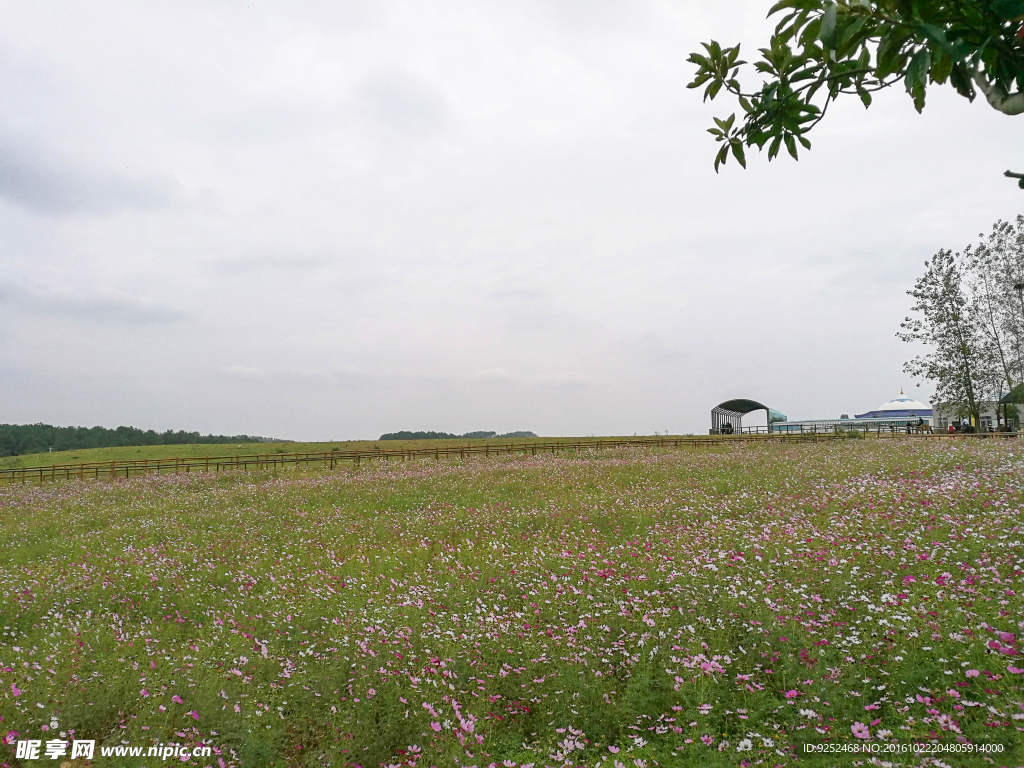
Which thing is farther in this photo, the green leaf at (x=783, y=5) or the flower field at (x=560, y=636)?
the flower field at (x=560, y=636)

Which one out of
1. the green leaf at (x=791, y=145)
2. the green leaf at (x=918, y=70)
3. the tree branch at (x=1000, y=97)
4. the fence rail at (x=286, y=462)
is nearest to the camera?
the green leaf at (x=918, y=70)

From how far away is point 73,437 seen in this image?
471ft

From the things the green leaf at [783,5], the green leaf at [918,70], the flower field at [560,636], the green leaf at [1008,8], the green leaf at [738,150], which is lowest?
the flower field at [560,636]

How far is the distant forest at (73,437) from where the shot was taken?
128 metres

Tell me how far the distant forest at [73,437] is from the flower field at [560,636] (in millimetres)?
123768

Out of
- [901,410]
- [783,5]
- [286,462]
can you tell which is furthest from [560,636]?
[901,410]

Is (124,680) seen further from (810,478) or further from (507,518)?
(810,478)

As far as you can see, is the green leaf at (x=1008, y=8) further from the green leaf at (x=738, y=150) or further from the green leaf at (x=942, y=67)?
the green leaf at (x=738, y=150)

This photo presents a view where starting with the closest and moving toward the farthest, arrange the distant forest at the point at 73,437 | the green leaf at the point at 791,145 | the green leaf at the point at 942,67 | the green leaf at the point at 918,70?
the green leaf at the point at 918,70
the green leaf at the point at 942,67
the green leaf at the point at 791,145
the distant forest at the point at 73,437

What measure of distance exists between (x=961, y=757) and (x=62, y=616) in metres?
13.8

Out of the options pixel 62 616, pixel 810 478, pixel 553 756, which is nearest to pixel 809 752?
pixel 553 756

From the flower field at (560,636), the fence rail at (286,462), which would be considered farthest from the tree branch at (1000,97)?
the fence rail at (286,462)

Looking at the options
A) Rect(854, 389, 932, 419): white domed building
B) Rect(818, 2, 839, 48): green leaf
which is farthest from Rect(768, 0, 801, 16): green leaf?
Rect(854, 389, 932, 419): white domed building

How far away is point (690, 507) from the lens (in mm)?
15406
